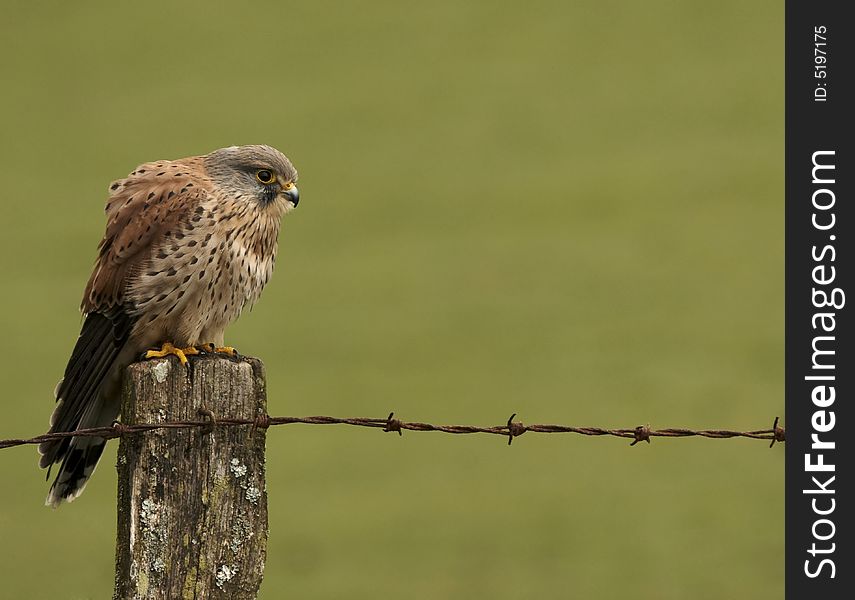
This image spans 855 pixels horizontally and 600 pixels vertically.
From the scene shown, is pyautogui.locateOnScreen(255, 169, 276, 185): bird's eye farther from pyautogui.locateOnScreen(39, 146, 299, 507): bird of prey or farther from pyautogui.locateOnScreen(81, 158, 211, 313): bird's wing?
pyautogui.locateOnScreen(81, 158, 211, 313): bird's wing

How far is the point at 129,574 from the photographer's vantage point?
2551mm

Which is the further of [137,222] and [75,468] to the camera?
[137,222]

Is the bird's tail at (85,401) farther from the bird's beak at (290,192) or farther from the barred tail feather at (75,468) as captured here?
the bird's beak at (290,192)

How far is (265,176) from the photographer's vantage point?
12.3ft

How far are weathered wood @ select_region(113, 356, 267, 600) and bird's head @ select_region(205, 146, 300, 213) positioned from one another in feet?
3.69

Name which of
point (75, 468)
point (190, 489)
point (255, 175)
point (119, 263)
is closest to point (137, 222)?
point (119, 263)

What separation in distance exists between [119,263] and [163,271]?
151 mm

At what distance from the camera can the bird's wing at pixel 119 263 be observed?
3449 millimetres

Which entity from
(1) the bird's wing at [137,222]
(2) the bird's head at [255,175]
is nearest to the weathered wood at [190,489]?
(1) the bird's wing at [137,222]

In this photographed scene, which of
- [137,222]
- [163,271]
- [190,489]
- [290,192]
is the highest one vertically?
[290,192]

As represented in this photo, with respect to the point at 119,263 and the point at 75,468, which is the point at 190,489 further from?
the point at 119,263

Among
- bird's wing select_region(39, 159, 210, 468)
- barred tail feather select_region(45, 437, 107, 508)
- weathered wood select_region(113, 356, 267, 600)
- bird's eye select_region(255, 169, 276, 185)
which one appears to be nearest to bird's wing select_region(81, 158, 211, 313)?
bird's wing select_region(39, 159, 210, 468)

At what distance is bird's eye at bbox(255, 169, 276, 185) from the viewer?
3.74 metres
